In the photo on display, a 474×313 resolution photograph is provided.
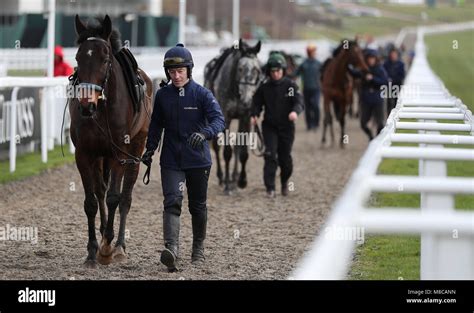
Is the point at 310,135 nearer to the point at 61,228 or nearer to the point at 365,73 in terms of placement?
the point at 365,73

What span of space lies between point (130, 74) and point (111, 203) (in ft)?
3.21

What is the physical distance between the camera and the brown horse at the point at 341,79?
1891 centimetres

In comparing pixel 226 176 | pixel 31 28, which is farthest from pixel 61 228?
pixel 31 28

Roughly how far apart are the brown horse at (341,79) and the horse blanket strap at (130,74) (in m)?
10.6

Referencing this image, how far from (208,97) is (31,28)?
47.9ft

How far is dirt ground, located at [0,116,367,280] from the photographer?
770 cm

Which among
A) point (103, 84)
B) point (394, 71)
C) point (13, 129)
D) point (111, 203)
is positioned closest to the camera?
point (103, 84)

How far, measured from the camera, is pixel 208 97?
787 centimetres

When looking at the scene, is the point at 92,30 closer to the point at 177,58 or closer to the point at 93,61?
the point at 93,61

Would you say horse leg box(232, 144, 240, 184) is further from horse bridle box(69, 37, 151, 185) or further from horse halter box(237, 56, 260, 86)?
horse bridle box(69, 37, 151, 185)

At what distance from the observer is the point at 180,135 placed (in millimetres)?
7824

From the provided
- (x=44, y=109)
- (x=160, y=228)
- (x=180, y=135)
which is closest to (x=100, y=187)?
(x=180, y=135)

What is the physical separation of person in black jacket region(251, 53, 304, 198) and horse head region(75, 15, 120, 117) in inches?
190

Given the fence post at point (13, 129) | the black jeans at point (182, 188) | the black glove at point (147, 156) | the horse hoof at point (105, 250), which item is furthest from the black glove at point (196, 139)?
the fence post at point (13, 129)
